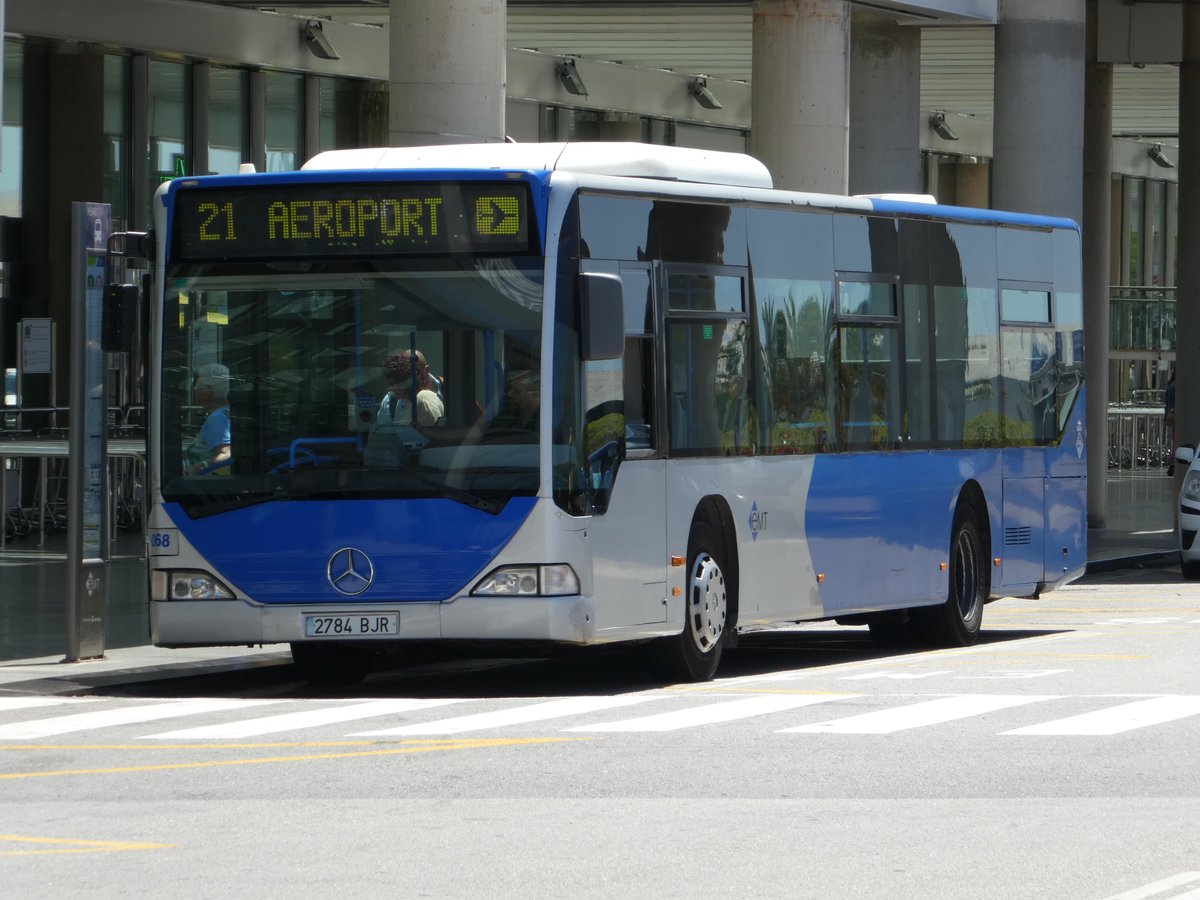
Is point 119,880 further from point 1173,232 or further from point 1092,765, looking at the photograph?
point 1173,232

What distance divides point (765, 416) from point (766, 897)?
807cm

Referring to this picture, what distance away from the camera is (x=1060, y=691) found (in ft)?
45.7

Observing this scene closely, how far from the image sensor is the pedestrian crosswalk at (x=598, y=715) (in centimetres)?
1215

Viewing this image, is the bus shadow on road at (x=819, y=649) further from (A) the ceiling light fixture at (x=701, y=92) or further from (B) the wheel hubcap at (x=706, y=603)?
(A) the ceiling light fixture at (x=701, y=92)

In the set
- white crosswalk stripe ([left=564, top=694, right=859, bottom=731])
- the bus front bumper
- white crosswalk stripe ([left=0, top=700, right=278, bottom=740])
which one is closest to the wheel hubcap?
white crosswalk stripe ([left=564, top=694, right=859, bottom=731])

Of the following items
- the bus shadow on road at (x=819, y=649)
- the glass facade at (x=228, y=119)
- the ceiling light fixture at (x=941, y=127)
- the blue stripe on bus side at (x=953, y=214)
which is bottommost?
the bus shadow on road at (x=819, y=649)

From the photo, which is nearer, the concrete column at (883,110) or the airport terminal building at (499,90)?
the airport terminal building at (499,90)

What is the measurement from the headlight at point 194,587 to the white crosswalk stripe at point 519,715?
1.76 meters

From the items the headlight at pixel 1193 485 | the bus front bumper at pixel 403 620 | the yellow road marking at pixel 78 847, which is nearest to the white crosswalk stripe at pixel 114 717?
the bus front bumper at pixel 403 620

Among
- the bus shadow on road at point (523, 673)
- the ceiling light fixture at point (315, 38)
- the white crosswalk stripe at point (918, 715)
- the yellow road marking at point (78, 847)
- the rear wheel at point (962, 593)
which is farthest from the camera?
the ceiling light fixture at point (315, 38)

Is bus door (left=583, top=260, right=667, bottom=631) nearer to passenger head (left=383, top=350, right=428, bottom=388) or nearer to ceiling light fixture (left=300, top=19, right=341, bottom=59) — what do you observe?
passenger head (left=383, top=350, right=428, bottom=388)

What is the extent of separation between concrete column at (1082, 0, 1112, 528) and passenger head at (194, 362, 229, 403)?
21.3 meters

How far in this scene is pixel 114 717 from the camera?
42.8 feet

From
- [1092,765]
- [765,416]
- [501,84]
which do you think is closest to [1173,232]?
[501,84]
